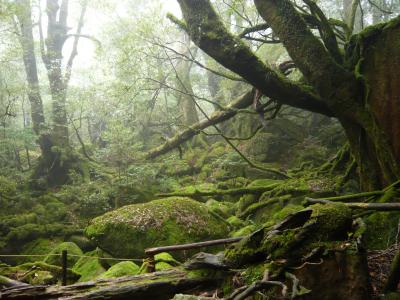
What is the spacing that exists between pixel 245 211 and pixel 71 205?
701 cm

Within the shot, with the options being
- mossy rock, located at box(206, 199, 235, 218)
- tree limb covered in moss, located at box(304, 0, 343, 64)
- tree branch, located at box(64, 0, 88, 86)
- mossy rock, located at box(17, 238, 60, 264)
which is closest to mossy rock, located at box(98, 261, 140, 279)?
mossy rock, located at box(206, 199, 235, 218)

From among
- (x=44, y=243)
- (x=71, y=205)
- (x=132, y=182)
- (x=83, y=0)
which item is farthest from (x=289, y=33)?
(x=83, y=0)

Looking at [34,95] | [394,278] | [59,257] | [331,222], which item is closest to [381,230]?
[394,278]

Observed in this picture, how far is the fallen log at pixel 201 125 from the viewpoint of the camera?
12352mm

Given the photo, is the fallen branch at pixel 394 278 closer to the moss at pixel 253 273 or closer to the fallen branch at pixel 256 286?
the moss at pixel 253 273

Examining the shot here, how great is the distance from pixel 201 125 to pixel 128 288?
11.8 metres

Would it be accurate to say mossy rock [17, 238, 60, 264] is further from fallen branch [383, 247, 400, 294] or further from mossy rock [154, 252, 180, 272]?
fallen branch [383, 247, 400, 294]

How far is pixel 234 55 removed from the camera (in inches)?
249

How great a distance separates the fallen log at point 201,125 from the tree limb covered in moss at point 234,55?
16.7 ft

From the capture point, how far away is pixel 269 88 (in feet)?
21.9

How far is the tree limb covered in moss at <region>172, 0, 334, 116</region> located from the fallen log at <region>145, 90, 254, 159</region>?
5.09m

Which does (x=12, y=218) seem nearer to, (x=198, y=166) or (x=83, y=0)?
(x=198, y=166)

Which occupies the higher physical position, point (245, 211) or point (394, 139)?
Answer: point (394, 139)

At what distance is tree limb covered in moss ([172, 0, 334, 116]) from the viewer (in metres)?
6.39
